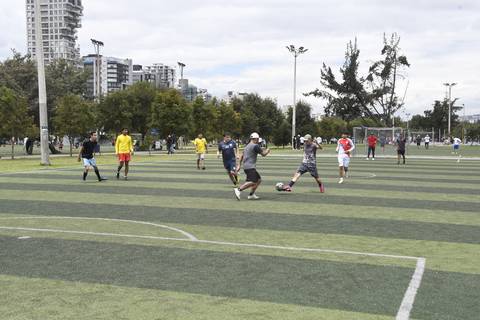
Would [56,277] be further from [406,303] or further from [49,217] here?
[49,217]

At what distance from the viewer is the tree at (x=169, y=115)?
52.3 m

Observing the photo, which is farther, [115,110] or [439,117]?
[439,117]

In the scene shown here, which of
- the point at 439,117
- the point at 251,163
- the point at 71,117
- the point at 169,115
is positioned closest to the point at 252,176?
the point at 251,163

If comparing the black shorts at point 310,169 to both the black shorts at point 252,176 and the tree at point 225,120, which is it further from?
the tree at point 225,120

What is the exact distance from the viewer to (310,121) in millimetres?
79062

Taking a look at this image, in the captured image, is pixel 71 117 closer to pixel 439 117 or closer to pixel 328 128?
pixel 328 128

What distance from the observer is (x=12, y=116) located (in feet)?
121

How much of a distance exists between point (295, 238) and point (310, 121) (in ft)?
233

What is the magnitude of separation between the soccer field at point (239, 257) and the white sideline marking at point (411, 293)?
0.01 m

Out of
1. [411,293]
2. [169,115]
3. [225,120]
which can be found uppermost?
[169,115]

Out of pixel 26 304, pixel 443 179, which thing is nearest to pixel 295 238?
pixel 26 304

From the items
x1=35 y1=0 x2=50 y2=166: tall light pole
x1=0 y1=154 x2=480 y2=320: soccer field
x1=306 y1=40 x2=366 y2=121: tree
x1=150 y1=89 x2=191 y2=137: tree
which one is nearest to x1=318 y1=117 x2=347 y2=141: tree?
x1=306 y1=40 x2=366 y2=121: tree

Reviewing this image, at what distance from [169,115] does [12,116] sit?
1761cm

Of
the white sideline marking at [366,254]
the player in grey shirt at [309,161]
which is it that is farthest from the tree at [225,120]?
the white sideline marking at [366,254]
